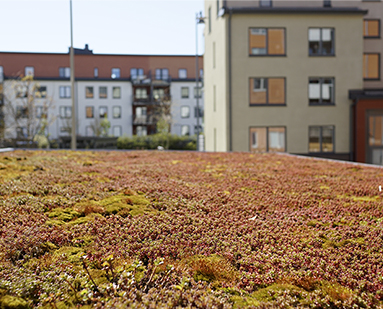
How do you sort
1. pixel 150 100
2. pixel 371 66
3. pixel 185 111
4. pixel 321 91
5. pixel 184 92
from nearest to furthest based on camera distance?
pixel 321 91, pixel 371 66, pixel 150 100, pixel 184 92, pixel 185 111

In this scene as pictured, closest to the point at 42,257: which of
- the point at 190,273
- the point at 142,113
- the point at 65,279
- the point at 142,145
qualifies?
the point at 65,279

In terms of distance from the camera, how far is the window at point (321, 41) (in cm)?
2634

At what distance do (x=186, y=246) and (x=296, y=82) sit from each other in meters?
24.4

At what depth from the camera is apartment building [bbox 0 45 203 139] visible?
58.2m

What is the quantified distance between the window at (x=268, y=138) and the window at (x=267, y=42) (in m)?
4.95

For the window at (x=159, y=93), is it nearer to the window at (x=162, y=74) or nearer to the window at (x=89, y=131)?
the window at (x=162, y=74)

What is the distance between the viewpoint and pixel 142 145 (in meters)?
41.2

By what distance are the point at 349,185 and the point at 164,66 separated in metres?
57.0

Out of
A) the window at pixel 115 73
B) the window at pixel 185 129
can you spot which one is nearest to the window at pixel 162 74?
the window at pixel 115 73

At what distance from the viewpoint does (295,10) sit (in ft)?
83.9

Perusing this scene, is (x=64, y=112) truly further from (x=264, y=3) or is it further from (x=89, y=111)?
(x=264, y=3)

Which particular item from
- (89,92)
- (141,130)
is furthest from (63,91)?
(141,130)

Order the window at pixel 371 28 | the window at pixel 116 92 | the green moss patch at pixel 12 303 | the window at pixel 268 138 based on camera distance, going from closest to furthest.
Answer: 1. the green moss patch at pixel 12 303
2. the window at pixel 268 138
3. the window at pixel 371 28
4. the window at pixel 116 92

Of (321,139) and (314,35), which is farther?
(314,35)
